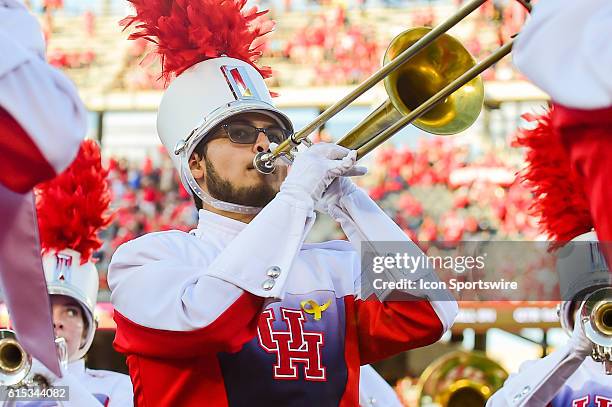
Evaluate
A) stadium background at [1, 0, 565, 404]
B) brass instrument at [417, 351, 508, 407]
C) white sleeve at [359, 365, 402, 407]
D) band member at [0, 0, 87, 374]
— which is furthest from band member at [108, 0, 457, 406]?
brass instrument at [417, 351, 508, 407]

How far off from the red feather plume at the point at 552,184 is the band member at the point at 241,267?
1.08 meters

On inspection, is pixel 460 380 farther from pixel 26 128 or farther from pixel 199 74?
pixel 26 128

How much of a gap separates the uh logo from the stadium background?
3985 mm

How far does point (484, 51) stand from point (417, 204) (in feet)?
8.59

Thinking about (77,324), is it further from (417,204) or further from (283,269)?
Answer: (417,204)

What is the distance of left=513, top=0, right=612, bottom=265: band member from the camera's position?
2002 mm

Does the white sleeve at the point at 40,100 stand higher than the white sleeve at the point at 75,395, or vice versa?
the white sleeve at the point at 40,100

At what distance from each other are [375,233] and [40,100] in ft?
4.87

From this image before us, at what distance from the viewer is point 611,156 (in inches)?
80.4

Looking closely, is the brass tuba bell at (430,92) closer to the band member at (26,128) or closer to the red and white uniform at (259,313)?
the red and white uniform at (259,313)

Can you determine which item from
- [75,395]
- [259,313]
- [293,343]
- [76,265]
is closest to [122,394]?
[75,395]

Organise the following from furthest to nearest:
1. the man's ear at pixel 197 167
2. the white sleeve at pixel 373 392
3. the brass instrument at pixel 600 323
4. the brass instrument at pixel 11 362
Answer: the brass instrument at pixel 11 362
the brass instrument at pixel 600 323
the white sleeve at pixel 373 392
the man's ear at pixel 197 167

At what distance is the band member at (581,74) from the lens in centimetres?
200

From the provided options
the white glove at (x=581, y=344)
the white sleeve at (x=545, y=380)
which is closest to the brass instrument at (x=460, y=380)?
the white sleeve at (x=545, y=380)
